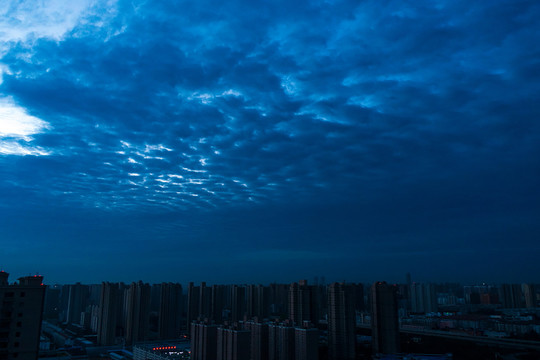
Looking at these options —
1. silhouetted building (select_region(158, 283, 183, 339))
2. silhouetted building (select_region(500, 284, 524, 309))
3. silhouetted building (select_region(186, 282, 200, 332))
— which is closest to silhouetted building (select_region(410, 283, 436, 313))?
silhouetted building (select_region(500, 284, 524, 309))

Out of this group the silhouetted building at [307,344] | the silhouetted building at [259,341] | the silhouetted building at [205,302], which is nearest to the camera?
the silhouetted building at [307,344]

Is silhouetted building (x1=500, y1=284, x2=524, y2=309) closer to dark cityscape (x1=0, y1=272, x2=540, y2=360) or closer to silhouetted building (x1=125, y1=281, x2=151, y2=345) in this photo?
dark cityscape (x1=0, y1=272, x2=540, y2=360)

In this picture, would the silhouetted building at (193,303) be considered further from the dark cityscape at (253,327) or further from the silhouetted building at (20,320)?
the silhouetted building at (20,320)

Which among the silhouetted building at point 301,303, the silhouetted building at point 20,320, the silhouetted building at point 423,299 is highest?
the silhouetted building at point 20,320

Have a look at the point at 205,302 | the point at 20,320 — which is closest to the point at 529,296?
the point at 205,302

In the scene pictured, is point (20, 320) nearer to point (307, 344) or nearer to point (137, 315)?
point (307, 344)

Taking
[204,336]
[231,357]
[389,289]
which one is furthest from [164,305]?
[389,289]

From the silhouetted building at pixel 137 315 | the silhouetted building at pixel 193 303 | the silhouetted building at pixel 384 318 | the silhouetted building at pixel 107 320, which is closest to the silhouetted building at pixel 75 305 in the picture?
the silhouetted building at pixel 107 320
